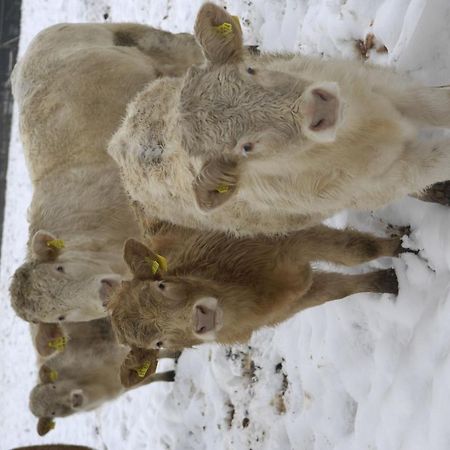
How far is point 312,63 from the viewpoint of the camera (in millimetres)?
3535

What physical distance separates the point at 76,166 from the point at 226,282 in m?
2.58

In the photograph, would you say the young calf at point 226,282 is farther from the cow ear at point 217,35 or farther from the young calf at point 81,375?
the young calf at point 81,375

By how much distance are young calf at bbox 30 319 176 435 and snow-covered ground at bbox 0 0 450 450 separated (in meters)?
0.62

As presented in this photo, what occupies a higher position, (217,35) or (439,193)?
(217,35)

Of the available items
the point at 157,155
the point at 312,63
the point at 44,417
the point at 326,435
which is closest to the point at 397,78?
the point at 312,63

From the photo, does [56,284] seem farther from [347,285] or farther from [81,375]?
[347,285]

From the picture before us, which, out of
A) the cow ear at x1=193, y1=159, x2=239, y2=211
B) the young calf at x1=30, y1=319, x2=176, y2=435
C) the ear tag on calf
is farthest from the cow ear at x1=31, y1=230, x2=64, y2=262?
the cow ear at x1=193, y1=159, x2=239, y2=211

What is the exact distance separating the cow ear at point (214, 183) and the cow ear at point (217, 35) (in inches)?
23.7

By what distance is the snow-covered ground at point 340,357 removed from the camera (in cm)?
384

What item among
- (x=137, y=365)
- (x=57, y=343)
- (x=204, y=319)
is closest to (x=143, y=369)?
(x=137, y=365)

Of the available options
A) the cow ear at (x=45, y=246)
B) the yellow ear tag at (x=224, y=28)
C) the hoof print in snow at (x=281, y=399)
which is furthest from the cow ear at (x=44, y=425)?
the yellow ear tag at (x=224, y=28)

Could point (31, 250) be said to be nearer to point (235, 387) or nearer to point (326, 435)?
point (235, 387)

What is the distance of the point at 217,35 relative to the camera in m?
3.37

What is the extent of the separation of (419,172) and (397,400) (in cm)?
140
